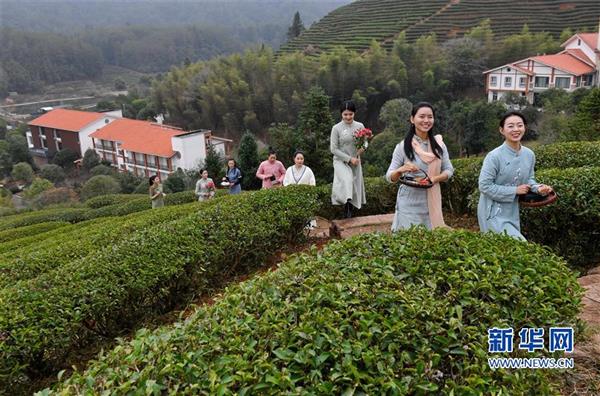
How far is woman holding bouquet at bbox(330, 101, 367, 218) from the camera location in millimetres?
5748

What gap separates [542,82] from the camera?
124 feet

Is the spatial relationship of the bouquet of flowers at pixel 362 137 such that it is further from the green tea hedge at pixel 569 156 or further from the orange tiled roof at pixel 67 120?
the orange tiled roof at pixel 67 120

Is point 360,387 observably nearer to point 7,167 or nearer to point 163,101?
point 7,167

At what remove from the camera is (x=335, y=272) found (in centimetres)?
265

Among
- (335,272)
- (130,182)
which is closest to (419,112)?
(335,272)

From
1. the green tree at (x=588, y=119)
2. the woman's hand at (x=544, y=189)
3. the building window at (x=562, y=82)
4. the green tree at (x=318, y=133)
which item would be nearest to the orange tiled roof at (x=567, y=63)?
the building window at (x=562, y=82)

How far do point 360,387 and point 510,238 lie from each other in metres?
1.71

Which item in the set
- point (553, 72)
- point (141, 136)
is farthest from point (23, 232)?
point (553, 72)

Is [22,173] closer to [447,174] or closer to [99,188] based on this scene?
[99,188]

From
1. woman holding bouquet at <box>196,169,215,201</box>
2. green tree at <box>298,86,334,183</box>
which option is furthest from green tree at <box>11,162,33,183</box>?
woman holding bouquet at <box>196,169,215,201</box>

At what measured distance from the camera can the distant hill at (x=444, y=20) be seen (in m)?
49.9

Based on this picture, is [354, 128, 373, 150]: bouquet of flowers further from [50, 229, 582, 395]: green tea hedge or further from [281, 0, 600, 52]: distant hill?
[281, 0, 600, 52]: distant hill

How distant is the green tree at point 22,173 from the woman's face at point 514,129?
138 feet

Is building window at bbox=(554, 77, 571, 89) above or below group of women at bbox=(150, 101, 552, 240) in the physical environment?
below
